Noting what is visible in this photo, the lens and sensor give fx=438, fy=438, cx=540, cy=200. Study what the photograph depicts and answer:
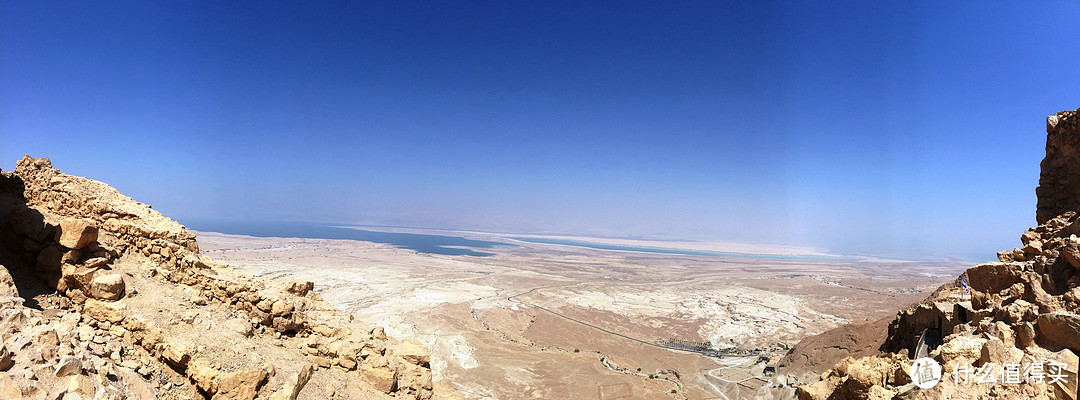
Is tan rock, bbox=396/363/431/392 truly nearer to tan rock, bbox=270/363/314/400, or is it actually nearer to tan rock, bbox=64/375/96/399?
tan rock, bbox=270/363/314/400

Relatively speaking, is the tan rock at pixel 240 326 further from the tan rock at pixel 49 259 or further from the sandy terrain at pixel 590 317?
the sandy terrain at pixel 590 317

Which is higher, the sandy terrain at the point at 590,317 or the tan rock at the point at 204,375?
the tan rock at the point at 204,375

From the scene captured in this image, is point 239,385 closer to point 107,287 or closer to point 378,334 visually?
point 107,287

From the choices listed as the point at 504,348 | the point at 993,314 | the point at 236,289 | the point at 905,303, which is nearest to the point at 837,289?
the point at 905,303

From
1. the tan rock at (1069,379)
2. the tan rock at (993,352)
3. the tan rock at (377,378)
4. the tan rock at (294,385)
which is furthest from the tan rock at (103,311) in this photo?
the tan rock at (993,352)

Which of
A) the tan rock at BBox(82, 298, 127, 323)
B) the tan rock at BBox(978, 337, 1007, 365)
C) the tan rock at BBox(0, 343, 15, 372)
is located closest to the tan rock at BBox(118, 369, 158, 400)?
the tan rock at BBox(82, 298, 127, 323)

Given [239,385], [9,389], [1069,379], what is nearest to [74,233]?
[239,385]
